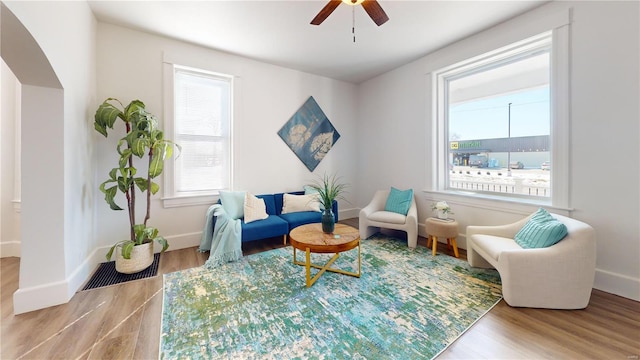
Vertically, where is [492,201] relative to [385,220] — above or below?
above

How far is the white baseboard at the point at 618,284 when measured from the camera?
2146mm

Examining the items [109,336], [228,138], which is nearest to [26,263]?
[109,336]

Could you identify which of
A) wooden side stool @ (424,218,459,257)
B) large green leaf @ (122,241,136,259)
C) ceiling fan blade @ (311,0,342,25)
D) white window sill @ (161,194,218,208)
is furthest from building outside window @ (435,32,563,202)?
large green leaf @ (122,241,136,259)

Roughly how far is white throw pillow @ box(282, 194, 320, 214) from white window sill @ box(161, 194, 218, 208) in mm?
1066

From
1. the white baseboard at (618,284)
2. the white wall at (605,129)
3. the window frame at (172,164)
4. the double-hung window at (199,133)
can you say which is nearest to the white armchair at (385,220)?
the white wall at (605,129)

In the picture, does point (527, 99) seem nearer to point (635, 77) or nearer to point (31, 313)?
point (635, 77)

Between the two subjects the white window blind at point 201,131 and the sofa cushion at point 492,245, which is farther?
the white window blind at point 201,131

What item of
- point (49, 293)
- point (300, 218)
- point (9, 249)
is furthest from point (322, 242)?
point (9, 249)

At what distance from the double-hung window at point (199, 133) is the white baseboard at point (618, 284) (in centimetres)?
453

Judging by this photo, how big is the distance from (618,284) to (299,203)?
142 inches

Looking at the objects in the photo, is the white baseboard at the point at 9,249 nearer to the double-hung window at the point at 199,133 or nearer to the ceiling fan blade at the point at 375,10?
the double-hung window at the point at 199,133

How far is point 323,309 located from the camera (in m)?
2.00

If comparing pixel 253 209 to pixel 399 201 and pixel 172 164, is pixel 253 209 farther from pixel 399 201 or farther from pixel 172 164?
pixel 399 201

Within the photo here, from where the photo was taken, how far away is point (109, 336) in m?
1.70
